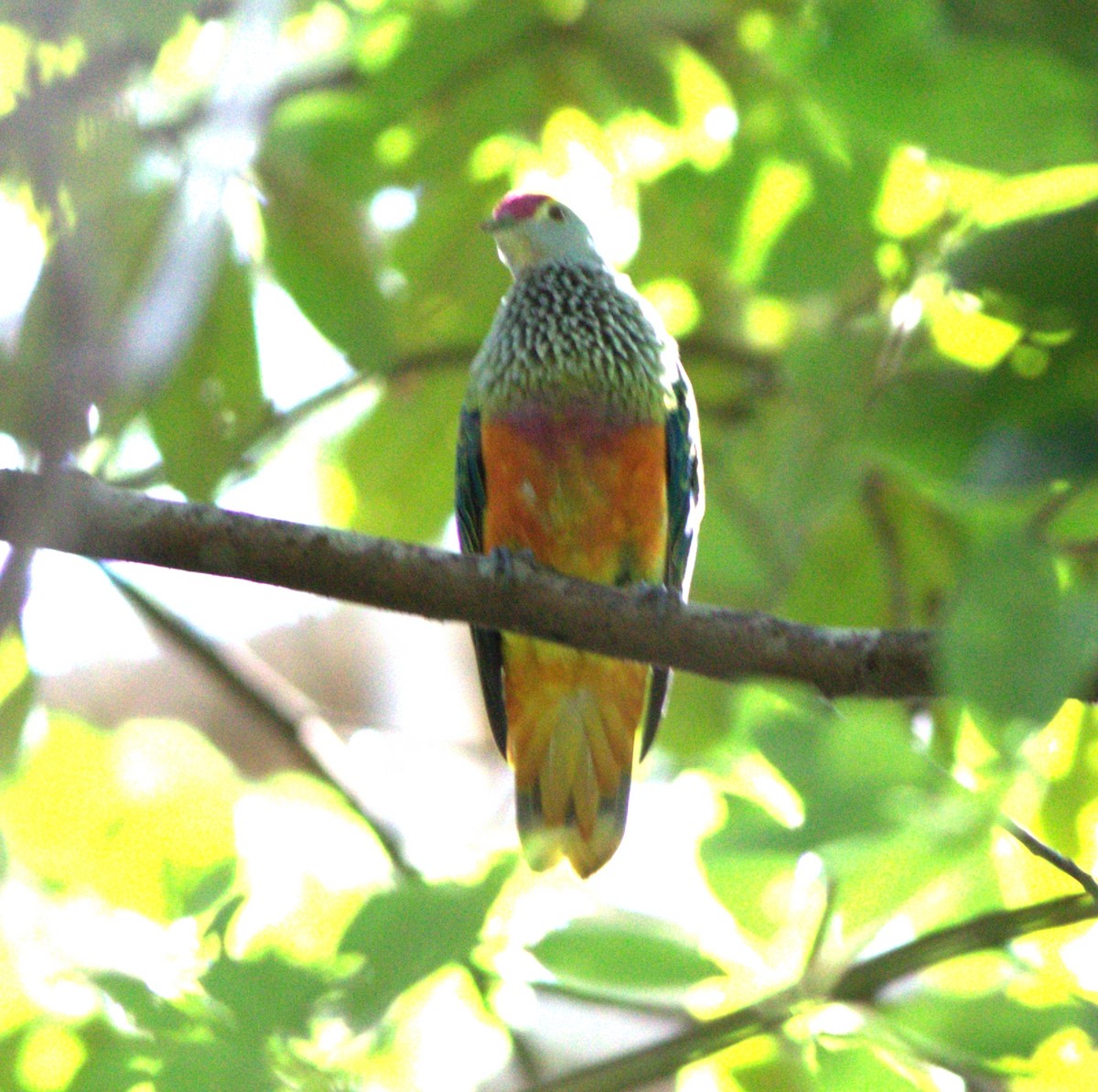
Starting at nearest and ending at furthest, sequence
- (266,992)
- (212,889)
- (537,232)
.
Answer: (266,992) → (212,889) → (537,232)

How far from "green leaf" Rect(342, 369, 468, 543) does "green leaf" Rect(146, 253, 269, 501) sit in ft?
1.92

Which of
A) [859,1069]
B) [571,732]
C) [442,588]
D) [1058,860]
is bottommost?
[859,1069]

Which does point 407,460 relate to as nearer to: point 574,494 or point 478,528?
point 478,528

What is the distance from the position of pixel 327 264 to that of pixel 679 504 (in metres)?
1.04

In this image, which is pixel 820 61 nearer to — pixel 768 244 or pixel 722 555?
pixel 768 244

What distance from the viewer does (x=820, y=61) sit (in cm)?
120

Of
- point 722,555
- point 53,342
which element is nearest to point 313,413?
point 722,555

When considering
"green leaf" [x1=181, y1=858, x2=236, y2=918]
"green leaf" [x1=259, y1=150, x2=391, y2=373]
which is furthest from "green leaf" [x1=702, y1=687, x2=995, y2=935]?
"green leaf" [x1=259, y1=150, x2=391, y2=373]

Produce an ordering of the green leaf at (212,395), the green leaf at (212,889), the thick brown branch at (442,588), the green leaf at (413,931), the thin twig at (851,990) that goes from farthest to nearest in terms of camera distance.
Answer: the green leaf at (212,395), the thick brown branch at (442,588), the green leaf at (212,889), the thin twig at (851,990), the green leaf at (413,931)

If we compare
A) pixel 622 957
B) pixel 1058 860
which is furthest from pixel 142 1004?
pixel 1058 860

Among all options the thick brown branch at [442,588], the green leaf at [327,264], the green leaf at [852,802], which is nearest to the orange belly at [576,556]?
the green leaf at [327,264]

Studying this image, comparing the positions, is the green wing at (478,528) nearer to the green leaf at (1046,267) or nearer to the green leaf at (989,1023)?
the green leaf at (989,1023)

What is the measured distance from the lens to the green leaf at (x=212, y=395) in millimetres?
2713

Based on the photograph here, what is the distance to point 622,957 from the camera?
4.14ft
